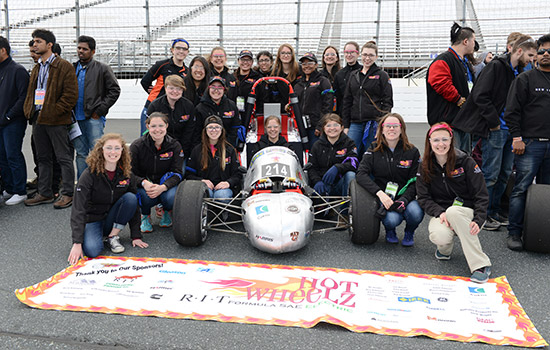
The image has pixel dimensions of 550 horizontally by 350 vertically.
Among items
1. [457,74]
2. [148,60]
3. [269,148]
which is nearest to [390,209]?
[269,148]

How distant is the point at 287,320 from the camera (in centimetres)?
313

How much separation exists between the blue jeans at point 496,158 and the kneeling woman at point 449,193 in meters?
0.84

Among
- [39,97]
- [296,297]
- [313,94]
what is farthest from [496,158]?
[39,97]

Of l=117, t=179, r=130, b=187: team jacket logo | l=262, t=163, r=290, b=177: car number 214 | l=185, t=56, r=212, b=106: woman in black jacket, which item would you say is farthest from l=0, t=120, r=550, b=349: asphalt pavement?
l=185, t=56, r=212, b=106: woman in black jacket

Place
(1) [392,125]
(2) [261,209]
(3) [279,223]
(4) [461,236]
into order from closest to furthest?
(4) [461,236]
(3) [279,223]
(2) [261,209]
(1) [392,125]

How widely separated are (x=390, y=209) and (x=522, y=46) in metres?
2.24

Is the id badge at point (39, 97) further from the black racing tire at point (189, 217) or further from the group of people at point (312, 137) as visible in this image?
the black racing tire at point (189, 217)

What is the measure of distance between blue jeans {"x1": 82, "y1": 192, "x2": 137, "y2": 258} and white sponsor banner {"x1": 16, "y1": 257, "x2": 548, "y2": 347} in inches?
13.9

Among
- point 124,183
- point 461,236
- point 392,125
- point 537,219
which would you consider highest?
point 392,125

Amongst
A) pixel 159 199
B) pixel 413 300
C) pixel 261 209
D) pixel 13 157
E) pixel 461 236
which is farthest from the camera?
pixel 13 157

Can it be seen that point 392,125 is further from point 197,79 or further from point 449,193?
point 197,79

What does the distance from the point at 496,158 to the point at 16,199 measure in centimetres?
566

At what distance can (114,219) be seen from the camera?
14.7 feet

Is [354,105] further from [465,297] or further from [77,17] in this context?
[77,17]
